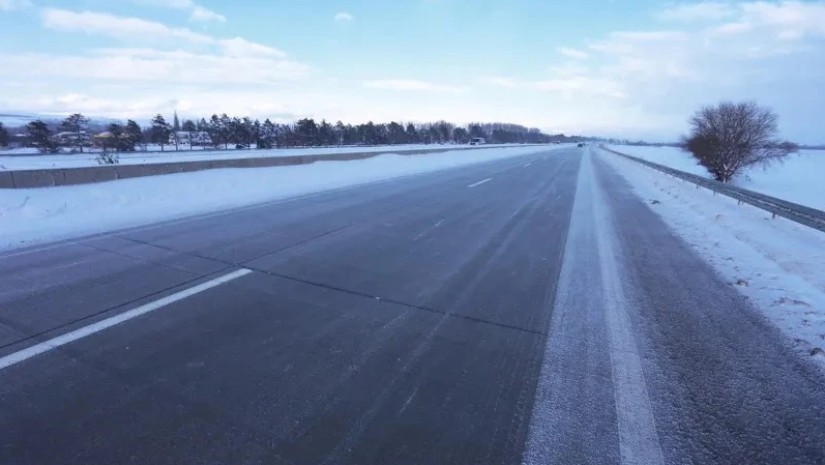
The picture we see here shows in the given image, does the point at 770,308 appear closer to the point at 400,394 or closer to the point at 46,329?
the point at 400,394

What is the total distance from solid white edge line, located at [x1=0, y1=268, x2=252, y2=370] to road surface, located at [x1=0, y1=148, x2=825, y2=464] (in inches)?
1.2

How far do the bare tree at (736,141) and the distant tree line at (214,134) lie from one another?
234ft

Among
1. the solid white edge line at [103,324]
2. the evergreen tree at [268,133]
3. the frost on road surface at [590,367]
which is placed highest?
the evergreen tree at [268,133]

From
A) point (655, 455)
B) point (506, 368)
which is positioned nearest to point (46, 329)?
point (506, 368)

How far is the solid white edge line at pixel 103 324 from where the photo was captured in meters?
3.54

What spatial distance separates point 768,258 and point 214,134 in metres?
101

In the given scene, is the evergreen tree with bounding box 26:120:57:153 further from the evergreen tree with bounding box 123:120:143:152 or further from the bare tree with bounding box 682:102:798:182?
the bare tree with bounding box 682:102:798:182

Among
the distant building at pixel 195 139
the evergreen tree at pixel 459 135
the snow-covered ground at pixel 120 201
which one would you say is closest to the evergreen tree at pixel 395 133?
the evergreen tree at pixel 459 135

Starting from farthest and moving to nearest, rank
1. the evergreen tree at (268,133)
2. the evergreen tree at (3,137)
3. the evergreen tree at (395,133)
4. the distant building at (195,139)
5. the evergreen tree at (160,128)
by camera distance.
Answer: the evergreen tree at (395,133) → the evergreen tree at (268,133) → the distant building at (195,139) → the evergreen tree at (160,128) → the evergreen tree at (3,137)

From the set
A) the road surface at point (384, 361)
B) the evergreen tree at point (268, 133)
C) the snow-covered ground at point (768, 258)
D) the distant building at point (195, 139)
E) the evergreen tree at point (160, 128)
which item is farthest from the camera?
the evergreen tree at point (268, 133)

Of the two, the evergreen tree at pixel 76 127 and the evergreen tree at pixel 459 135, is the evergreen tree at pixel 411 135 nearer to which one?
the evergreen tree at pixel 459 135

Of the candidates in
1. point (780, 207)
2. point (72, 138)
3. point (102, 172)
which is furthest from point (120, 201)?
point (72, 138)

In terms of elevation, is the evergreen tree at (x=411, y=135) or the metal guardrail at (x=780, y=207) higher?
the evergreen tree at (x=411, y=135)

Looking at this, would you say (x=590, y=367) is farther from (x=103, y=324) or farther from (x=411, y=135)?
(x=411, y=135)
